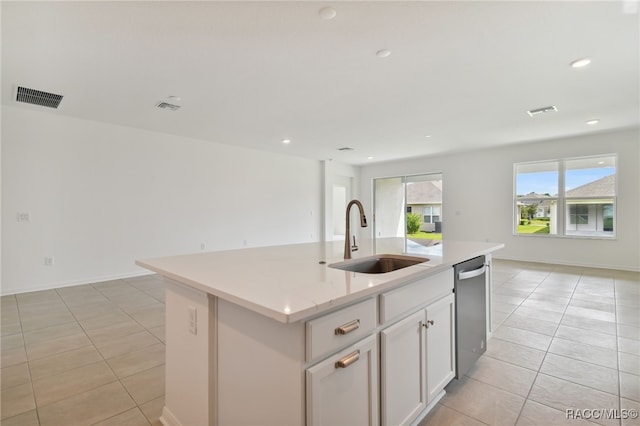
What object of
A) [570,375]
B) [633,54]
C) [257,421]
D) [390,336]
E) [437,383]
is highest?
[633,54]

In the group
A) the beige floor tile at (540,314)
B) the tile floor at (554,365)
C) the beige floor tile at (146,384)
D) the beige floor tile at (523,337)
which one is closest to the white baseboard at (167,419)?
the beige floor tile at (146,384)

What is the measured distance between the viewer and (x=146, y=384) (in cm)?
196

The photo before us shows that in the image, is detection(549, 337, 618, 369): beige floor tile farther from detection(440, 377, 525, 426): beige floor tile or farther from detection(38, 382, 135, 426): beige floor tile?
Result: detection(38, 382, 135, 426): beige floor tile

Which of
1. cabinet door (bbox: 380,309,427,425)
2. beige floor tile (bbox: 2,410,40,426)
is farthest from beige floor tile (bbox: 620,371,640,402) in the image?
beige floor tile (bbox: 2,410,40,426)

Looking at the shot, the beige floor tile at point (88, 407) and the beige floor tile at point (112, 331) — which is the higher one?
the beige floor tile at point (112, 331)

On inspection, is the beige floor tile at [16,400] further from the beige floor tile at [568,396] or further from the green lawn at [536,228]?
the green lawn at [536,228]

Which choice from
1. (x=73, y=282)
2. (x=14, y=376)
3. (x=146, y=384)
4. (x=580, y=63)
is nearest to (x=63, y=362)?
(x=14, y=376)

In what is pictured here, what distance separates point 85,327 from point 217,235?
3.27 metres

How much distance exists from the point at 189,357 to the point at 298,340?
769 mm

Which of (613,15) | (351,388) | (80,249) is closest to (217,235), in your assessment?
(80,249)

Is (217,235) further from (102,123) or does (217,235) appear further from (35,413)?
(35,413)

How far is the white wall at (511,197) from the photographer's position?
17.3 ft

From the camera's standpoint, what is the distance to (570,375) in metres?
2.05

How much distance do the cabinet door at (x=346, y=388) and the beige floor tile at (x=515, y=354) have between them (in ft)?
5.38
